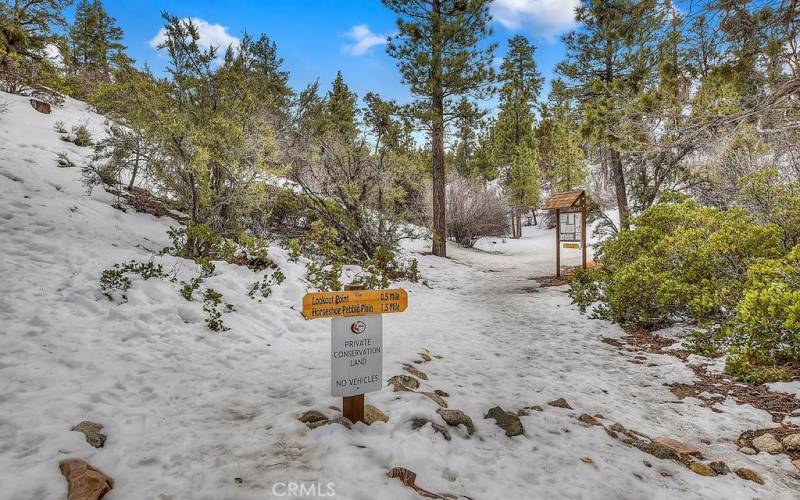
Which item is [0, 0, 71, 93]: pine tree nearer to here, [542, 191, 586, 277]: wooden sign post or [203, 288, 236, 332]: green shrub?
[203, 288, 236, 332]: green shrub

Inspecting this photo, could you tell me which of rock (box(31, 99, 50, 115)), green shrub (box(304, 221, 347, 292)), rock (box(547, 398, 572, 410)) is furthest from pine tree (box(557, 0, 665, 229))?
rock (box(31, 99, 50, 115))

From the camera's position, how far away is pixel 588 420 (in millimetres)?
3459

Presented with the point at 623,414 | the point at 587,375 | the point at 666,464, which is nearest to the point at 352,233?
the point at 587,375

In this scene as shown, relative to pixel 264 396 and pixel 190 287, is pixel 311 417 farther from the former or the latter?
pixel 190 287

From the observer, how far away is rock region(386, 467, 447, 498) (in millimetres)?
2252

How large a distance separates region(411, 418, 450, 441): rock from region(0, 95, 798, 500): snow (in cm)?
6

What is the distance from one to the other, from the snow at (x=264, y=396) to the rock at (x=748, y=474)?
6cm

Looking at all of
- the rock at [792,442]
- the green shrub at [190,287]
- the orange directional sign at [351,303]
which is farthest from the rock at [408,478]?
the green shrub at [190,287]

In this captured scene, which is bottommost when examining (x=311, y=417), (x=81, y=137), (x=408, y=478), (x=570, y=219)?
(x=408, y=478)

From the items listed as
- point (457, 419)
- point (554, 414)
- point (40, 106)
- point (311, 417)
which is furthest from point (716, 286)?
point (40, 106)

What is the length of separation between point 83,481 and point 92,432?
23.7 inches

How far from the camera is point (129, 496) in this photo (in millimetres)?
1995

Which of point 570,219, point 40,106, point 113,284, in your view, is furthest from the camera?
point 40,106

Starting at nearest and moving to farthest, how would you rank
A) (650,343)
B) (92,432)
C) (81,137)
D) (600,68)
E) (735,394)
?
(92,432)
(735,394)
(650,343)
(81,137)
(600,68)
